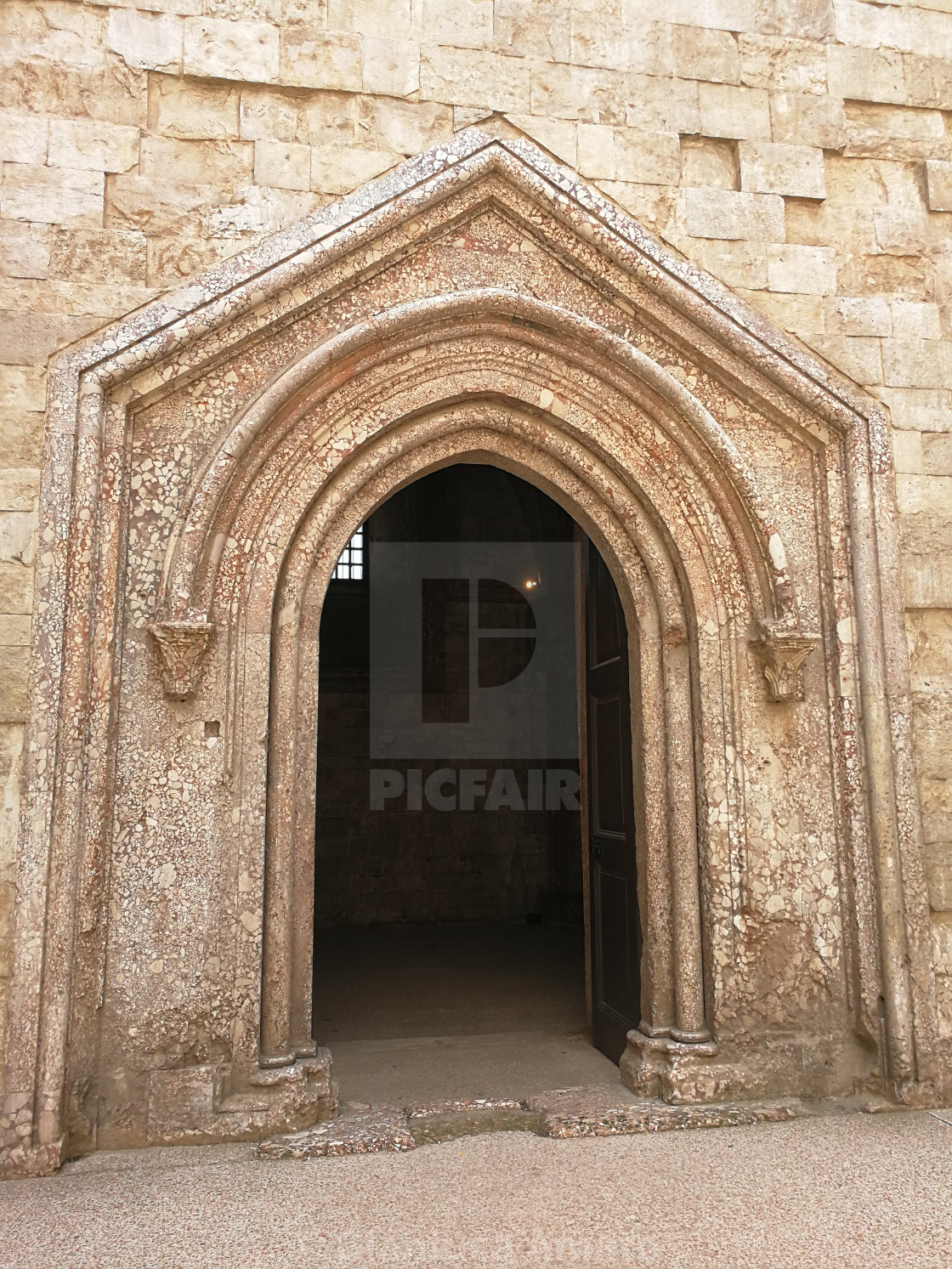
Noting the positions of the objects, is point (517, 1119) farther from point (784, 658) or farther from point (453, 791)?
point (453, 791)

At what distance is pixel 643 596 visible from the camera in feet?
12.4

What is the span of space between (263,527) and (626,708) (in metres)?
1.69

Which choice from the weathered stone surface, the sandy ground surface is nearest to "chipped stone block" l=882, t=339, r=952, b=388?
the sandy ground surface

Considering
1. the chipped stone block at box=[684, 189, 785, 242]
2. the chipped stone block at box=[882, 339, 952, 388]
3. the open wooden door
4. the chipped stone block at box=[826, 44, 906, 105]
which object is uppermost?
the chipped stone block at box=[826, 44, 906, 105]

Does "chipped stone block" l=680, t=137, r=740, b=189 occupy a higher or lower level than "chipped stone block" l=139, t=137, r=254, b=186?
higher

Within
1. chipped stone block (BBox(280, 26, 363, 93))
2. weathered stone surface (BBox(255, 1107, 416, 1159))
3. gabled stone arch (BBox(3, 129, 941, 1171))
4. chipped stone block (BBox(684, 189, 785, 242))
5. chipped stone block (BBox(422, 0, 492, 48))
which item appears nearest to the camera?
weathered stone surface (BBox(255, 1107, 416, 1159))

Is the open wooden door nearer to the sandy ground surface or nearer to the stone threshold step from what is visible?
the stone threshold step

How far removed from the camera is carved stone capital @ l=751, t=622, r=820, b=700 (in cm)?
348

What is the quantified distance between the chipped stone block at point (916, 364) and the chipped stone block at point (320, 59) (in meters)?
2.38

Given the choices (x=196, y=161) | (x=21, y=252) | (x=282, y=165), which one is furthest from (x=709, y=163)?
(x=21, y=252)

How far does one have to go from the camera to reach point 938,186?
392 cm

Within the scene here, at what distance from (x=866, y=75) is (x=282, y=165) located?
2.52m

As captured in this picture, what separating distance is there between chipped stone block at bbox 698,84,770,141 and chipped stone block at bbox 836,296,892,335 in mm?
781

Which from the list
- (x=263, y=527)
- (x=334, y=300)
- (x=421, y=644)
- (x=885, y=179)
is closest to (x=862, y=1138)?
(x=263, y=527)
